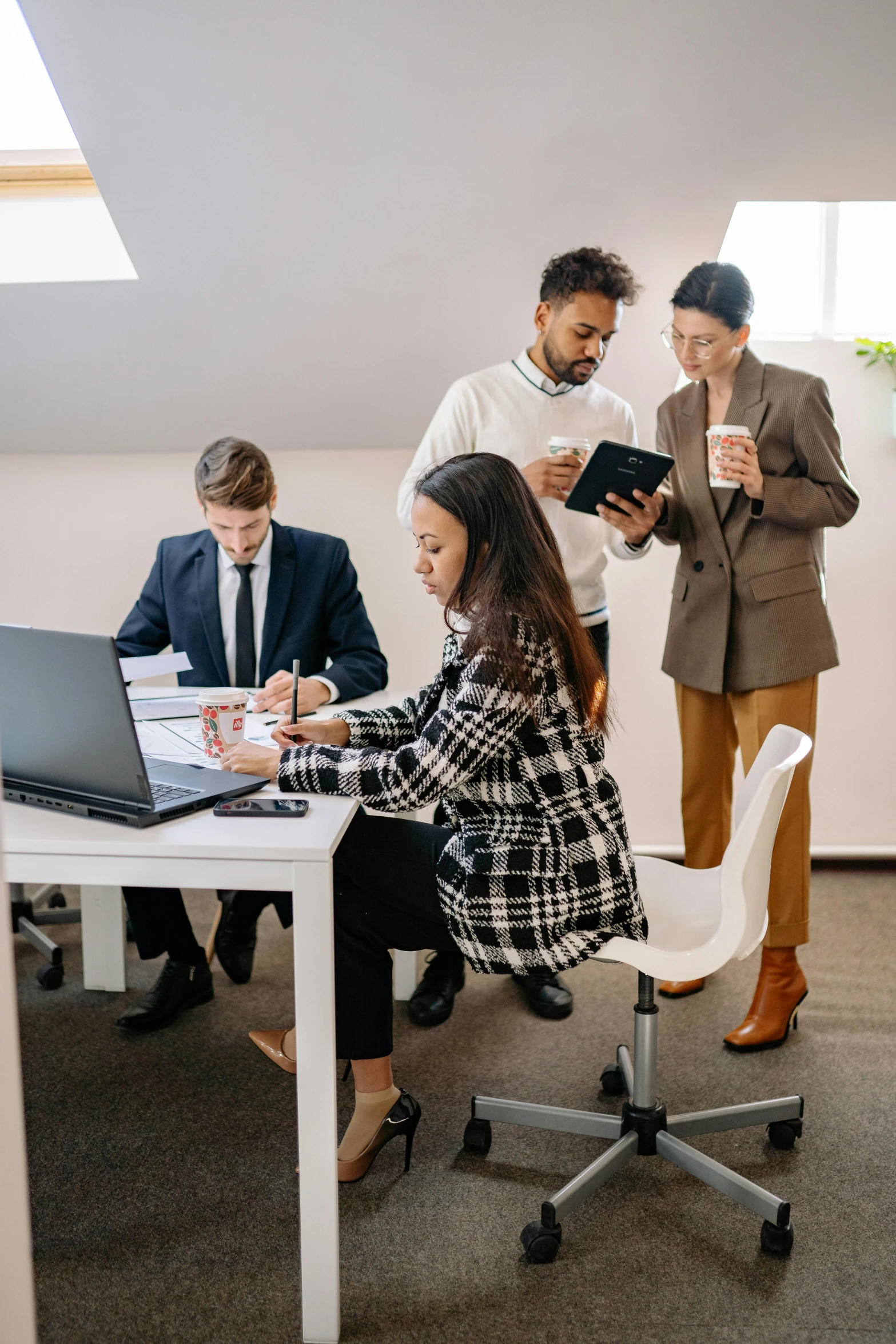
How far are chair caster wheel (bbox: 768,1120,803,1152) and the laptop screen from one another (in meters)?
1.29

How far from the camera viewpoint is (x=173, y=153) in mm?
2432

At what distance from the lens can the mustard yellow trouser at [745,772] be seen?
7.34 ft

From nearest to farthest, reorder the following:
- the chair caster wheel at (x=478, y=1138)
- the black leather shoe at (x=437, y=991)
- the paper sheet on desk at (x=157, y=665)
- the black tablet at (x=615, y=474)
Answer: the chair caster wheel at (x=478, y=1138) → the paper sheet on desk at (x=157, y=665) → the black tablet at (x=615, y=474) → the black leather shoe at (x=437, y=991)

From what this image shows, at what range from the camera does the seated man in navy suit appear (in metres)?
2.39

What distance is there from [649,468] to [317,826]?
46.4 inches

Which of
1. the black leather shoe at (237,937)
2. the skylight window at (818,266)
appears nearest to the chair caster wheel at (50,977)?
the black leather shoe at (237,937)

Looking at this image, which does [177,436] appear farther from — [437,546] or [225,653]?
[437,546]

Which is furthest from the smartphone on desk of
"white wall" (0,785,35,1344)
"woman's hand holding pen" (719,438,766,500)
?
"woman's hand holding pen" (719,438,766,500)

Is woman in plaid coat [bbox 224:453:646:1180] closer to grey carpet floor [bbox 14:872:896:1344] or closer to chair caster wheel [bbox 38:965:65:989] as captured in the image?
grey carpet floor [bbox 14:872:896:1344]

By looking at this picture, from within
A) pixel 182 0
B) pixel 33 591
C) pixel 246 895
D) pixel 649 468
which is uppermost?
pixel 182 0

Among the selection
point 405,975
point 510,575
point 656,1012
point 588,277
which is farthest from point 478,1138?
point 588,277

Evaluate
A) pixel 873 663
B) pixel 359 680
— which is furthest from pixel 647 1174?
pixel 873 663

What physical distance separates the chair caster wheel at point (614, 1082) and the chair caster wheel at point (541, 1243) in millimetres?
494

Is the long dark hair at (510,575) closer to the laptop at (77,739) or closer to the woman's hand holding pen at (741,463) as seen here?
the laptop at (77,739)
